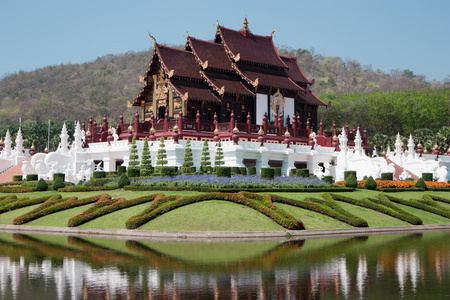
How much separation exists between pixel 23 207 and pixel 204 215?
12.6 meters

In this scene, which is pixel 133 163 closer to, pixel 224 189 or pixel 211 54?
pixel 224 189

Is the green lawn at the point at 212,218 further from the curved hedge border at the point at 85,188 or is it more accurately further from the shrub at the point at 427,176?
the shrub at the point at 427,176

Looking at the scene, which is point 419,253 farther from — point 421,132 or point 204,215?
point 421,132

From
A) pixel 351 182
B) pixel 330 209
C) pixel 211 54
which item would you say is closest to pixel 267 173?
pixel 351 182

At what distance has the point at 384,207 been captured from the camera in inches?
1379

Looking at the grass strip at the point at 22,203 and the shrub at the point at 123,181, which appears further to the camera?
the shrub at the point at 123,181

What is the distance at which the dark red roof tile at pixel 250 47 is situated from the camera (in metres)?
58.6

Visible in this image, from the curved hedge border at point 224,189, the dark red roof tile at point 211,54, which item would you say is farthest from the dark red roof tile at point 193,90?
the curved hedge border at point 224,189

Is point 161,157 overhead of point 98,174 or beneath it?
overhead

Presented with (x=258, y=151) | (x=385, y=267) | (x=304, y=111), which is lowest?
(x=385, y=267)

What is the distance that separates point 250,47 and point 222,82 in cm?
595

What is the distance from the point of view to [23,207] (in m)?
35.7

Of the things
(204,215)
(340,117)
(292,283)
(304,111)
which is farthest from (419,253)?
(340,117)

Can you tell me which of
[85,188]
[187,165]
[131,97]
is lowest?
[85,188]
